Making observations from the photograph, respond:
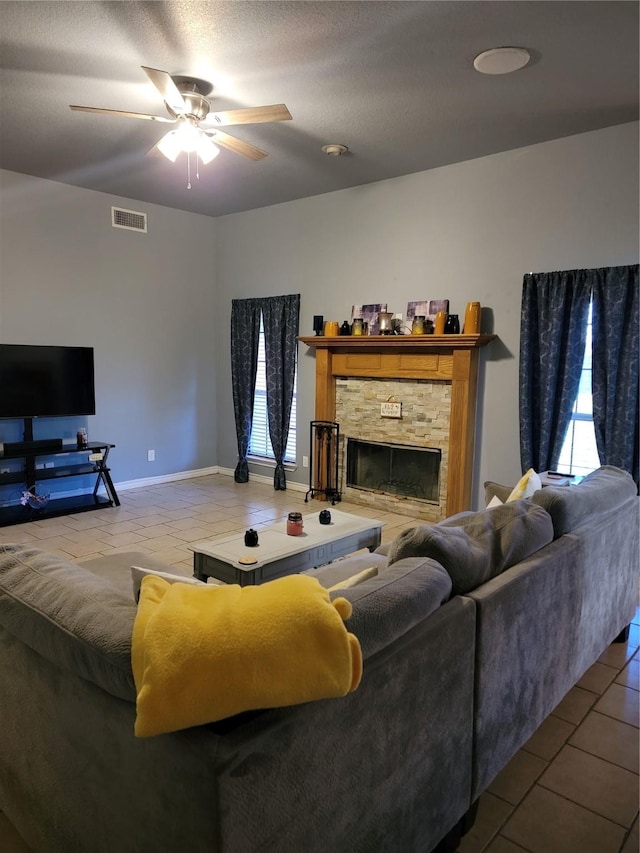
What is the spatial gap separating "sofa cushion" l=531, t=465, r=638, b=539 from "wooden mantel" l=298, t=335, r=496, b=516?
185 cm

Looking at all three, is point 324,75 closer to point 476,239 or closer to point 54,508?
point 476,239

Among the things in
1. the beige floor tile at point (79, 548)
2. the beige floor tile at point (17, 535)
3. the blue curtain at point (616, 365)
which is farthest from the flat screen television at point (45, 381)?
the blue curtain at point (616, 365)

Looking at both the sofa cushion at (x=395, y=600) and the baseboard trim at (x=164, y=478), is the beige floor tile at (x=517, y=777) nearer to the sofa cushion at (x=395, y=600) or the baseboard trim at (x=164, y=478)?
the sofa cushion at (x=395, y=600)

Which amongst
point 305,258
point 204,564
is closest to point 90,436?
point 305,258

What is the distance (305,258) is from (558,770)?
5024 millimetres

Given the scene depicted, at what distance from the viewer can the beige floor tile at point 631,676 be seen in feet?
8.55

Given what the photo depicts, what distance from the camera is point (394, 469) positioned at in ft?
17.8

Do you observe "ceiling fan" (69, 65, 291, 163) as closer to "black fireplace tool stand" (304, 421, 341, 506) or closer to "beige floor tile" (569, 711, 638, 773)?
"black fireplace tool stand" (304, 421, 341, 506)

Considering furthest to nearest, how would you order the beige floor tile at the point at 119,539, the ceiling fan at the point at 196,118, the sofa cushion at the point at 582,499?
1. the beige floor tile at the point at 119,539
2. the ceiling fan at the point at 196,118
3. the sofa cushion at the point at 582,499

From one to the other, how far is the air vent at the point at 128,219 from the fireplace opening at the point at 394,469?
125 inches

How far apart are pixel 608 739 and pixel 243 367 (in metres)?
5.19

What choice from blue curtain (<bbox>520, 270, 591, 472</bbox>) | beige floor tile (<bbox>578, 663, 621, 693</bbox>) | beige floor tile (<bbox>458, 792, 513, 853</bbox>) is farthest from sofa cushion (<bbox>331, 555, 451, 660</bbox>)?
blue curtain (<bbox>520, 270, 591, 472</bbox>)

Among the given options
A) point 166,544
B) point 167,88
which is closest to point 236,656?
point 167,88

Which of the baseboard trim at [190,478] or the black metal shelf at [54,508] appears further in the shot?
the baseboard trim at [190,478]
